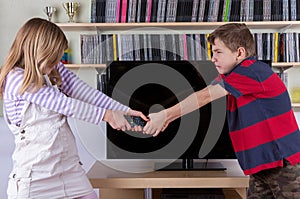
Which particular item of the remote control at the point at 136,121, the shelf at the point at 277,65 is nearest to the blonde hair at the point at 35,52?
the remote control at the point at 136,121

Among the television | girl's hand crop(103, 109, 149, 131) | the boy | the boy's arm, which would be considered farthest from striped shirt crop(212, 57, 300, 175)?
the television

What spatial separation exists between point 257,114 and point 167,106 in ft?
2.02

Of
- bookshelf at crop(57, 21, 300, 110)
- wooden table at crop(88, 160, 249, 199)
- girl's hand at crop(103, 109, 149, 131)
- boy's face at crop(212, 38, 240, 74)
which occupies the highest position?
bookshelf at crop(57, 21, 300, 110)

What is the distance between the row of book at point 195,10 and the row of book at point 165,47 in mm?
114

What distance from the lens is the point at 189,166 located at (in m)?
2.59

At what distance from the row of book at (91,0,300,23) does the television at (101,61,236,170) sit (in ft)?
3.70

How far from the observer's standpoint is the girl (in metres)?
1.86

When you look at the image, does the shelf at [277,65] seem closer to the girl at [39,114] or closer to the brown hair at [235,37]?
the brown hair at [235,37]

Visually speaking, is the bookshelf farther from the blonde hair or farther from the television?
the blonde hair

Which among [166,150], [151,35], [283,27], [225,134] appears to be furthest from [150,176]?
[283,27]

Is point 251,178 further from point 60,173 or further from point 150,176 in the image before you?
point 60,173

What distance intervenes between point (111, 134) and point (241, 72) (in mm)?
865

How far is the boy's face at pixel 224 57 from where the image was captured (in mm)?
2068

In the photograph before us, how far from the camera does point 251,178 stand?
2.17 meters
